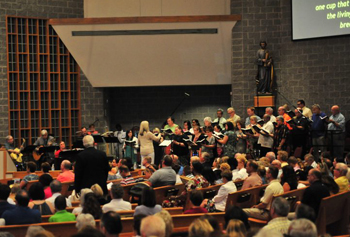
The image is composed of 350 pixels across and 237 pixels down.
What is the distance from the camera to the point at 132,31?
15727 mm

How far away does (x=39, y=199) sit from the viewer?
257 inches

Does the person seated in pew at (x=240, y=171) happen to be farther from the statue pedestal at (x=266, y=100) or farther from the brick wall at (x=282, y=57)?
the brick wall at (x=282, y=57)

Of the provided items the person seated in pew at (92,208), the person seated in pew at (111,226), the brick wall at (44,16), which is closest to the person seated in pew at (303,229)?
the person seated in pew at (111,226)

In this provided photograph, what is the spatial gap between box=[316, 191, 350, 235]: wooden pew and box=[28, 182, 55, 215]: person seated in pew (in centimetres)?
284

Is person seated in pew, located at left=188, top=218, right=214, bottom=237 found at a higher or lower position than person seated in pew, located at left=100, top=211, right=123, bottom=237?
higher

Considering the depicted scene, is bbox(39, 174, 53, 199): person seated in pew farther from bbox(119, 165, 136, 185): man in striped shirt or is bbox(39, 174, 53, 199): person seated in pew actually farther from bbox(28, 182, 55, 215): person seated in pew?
bbox(119, 165, 136, 185): man in striped shirt

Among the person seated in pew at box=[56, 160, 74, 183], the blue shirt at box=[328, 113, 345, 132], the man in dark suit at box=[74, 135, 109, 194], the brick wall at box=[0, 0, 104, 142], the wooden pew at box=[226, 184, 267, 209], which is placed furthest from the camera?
the brick wall at box=[0, 0, 104, 142]

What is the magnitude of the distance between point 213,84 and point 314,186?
10.4 m

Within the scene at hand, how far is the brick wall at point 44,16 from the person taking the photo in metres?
15.9

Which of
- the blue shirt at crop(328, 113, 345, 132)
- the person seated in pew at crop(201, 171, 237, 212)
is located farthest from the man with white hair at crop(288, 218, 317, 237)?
the blue shirt at crop(328, 113, 345, 132)

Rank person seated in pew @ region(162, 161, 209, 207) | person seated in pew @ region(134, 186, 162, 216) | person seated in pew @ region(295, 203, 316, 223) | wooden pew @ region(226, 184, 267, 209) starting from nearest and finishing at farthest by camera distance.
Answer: person seated in pew @ region(295, 203, 316, 223)
person seated in pew @ region(134, 186, 162, 216)
wooden pew @ region(226, 184, 267, 209)
person seated in pew @ region(162, 161, 209, 207)

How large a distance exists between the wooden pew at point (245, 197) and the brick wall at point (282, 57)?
8230 millimetres

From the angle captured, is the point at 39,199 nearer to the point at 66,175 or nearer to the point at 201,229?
the point at 66,175

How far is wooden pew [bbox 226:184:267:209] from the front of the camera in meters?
6.92
